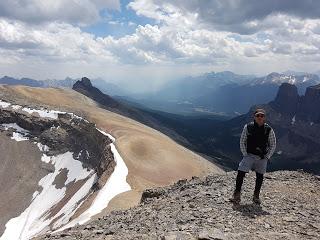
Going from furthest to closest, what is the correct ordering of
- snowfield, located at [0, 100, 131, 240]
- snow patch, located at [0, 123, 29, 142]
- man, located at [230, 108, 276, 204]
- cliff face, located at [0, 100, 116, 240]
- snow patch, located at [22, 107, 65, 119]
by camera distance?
snow patch, located at [22, 107, 65, 119] < snow patch, located at [0, 123, 29, 142] < cliff face, located at [0, 100, 116, 240] < snowfield, located at [0, 100, 131, 240] < man, located at [230, 108, 276, 204]

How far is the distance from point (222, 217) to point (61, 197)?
3454 inches

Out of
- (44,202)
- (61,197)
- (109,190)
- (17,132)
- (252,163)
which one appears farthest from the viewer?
(17,132)

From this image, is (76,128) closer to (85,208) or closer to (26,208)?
(26,208)

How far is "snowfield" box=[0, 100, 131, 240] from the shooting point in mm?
68062

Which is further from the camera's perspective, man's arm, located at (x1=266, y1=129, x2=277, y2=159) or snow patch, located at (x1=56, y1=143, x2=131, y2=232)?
snow patch, located at (x1=56, y1=143, x2=131, y2=232)

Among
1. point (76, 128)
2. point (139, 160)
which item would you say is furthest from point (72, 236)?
point (76, 128)

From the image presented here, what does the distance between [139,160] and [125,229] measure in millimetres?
75695

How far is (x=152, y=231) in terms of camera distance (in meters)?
18.4

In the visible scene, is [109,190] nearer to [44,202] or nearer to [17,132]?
[44,202]

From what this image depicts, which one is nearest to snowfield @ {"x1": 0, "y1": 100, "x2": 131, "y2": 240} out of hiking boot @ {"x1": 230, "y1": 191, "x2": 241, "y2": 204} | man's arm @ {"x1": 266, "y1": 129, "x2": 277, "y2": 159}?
hiking boot @ {"x1": 230, "y1": 191, "x2": 241, "y2": 204}

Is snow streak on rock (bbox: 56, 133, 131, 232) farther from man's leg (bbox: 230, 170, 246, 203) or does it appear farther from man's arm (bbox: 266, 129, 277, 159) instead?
man's arm (bbox: 266, 129, 277, 159)

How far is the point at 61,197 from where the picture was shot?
102 meters

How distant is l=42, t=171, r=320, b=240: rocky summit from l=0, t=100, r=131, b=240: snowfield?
34.9m

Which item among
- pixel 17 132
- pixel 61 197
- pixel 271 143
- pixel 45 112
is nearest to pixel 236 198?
pixel 271 143
